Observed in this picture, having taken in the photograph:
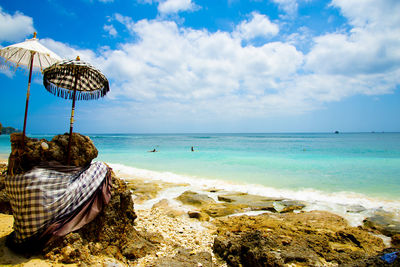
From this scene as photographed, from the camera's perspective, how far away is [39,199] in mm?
2928

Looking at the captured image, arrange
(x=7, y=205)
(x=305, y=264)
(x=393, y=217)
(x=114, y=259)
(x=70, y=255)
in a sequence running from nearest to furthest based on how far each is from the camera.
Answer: (x=70, y=255) < (x=114, y=259) < (x=305, y=264) < (x=7, y=205) < (x=393, y=217)

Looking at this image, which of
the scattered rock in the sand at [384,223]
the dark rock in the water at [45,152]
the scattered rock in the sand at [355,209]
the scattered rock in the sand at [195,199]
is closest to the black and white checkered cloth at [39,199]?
the dark rock in the water at [45,152]

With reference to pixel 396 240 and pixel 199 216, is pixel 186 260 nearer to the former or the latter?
pixel 199 216

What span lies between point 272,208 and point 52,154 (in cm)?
617

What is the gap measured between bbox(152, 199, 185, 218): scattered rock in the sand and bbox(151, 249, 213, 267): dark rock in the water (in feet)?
7.32

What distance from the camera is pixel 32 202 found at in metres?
2.89

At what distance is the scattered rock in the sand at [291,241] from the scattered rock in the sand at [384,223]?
709 millimetres

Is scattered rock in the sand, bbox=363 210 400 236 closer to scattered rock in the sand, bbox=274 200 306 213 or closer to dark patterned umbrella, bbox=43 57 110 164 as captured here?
scattered rock in the sand, bbox=274 200 306 213

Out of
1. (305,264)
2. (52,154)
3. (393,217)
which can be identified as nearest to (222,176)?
(393,217)

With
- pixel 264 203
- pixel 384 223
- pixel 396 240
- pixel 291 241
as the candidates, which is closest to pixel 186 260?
pixel 291 241

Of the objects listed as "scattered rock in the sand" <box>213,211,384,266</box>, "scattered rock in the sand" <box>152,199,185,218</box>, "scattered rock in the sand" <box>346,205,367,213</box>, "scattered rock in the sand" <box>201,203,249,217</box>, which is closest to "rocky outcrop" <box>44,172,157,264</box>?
"scattered rock in the sand" <box>213,211,384,266</box>

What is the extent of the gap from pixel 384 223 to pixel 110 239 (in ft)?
22.6

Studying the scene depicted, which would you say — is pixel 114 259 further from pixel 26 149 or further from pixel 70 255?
pixel 26 149

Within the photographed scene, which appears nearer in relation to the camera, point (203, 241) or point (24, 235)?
point (24, 235)
